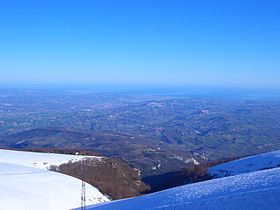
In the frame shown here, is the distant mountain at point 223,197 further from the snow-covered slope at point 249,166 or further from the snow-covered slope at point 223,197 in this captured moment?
the snow-covered slope at point 249,166

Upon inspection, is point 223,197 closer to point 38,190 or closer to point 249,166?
point 38,190

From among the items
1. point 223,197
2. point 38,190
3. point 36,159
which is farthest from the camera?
point 36,159

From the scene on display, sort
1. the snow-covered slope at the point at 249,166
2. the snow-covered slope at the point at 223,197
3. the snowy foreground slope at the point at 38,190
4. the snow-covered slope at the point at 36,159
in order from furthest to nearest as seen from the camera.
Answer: the snow-covered slope at the point at 36,159 → the snow-covered slope at the point at 249,166 → the snowy foreground slope at the point at 38,190 → the snow-covered slope at the point at 223,197

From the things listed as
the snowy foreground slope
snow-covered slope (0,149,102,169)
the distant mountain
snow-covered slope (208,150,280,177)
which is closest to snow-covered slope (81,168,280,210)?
the distant mountain

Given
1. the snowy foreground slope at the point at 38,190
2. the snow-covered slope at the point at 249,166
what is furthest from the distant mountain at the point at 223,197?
the snow-covered slope at the point at 249,166

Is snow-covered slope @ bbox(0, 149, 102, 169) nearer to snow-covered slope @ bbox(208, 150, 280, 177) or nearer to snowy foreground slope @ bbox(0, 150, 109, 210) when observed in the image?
snowy foreground slope @ bbox(0, 150, 109, 210)

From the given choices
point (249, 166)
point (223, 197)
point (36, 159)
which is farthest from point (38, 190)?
point (249, 166)
